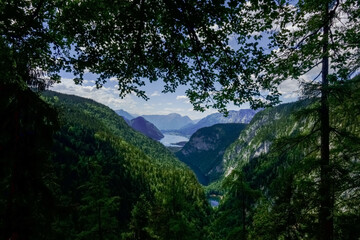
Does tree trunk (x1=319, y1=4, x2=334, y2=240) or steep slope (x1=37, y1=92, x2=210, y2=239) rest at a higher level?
tree trunk (x1=319, y1=4, x2=334, y2=240)

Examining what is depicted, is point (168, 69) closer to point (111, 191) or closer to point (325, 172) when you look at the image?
point (325, 172)

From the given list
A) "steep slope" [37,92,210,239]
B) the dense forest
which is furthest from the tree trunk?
"steep slope" [37,92,210,239]

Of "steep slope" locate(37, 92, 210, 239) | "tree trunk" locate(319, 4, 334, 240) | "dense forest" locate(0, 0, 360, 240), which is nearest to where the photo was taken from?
"dense forest" locate(0, 0, 360, 240)

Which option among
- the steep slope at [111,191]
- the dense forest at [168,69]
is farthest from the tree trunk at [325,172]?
the steep slope at [111,191]

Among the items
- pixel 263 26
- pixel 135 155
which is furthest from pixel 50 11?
pixel 135 155

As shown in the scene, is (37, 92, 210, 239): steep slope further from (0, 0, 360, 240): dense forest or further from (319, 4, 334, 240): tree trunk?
(319, 4, 334, 240): tree trunk

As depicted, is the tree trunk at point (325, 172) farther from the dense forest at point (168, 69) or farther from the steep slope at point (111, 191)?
the steep slope at point (111, 191)

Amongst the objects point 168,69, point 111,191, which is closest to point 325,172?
point 168,69

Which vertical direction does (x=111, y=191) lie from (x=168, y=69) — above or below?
below

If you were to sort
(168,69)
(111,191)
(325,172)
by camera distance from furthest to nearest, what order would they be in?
(111,191) < (325,172) < (168,69)

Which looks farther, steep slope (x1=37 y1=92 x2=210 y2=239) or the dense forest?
steep slope (x1=37 y1=92 x2=210 y2=239)

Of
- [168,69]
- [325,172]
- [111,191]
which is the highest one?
[168,69]

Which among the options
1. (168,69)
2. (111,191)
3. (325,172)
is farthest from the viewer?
(111,191)

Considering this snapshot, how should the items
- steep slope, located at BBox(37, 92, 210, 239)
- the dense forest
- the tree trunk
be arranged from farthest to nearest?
steep slope, located at BBox(37, 92, 210, 239), the tree trunk, the dense forest
